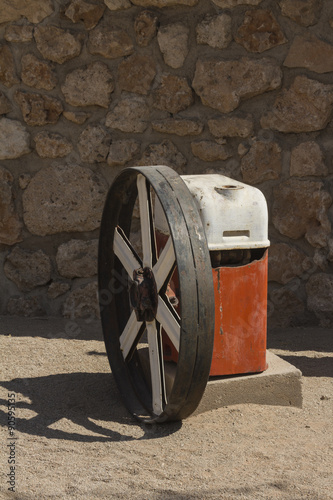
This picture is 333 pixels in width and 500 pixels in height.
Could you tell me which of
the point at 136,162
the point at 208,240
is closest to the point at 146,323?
the point at 208,240

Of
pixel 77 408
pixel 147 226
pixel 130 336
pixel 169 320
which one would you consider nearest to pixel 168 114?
pixel 147 226

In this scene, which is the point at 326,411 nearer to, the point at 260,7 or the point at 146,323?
the point at 146,323

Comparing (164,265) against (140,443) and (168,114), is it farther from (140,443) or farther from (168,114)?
(168,114)

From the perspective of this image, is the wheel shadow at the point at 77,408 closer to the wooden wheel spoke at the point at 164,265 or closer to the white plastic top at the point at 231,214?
the wooden wheel spoke at the point at 164,265

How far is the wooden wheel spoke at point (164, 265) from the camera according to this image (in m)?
2.40

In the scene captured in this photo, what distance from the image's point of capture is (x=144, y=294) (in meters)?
2.52

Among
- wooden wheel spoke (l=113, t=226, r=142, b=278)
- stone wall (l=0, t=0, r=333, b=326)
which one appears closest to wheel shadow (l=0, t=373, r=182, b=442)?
wooden wheel spoke (l=113, t=226, r=142, b=278)

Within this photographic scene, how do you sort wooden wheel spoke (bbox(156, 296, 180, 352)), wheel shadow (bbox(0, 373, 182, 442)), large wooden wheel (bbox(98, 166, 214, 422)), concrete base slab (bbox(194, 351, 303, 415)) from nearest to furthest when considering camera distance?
1. large wooden wheel (bbox(98, 166, 214, 422))
2. wooden wheel spoke (bbox(156, 296, 180, 352))
3. wheel shadow (bbox(0, 373, 182, 442))
4. concrete base slab (bbox(194, 351, 303, 415))

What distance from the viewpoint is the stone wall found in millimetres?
3479

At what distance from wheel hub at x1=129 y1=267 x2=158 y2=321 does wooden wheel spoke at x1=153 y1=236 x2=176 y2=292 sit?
4 centimetres

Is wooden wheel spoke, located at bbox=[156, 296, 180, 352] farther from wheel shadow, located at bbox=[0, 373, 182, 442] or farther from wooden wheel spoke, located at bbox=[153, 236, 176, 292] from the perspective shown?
wheel shadow, located at bbox=[0, 373, 182, 442]

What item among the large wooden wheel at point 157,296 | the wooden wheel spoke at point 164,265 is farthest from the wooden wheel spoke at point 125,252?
the wooden wheel spoke at point 164,265

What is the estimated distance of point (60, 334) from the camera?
3570 millimetres

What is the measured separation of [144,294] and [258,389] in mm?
597
